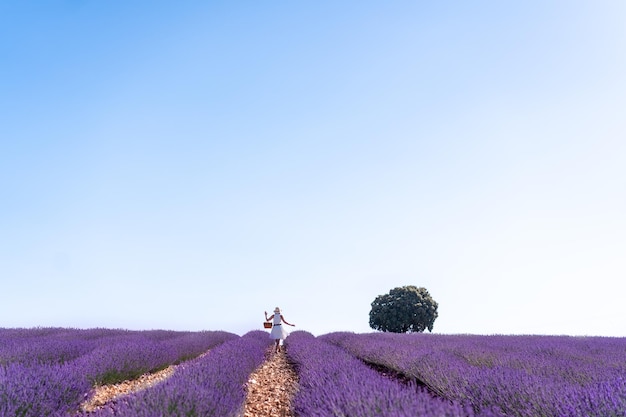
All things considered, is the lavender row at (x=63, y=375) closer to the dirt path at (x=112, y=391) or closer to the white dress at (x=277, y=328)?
the dirt path at (x=112, y=391)

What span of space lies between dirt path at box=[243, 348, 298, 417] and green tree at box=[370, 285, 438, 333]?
13491 millimetres

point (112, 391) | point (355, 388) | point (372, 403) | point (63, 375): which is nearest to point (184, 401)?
point (355, 388)

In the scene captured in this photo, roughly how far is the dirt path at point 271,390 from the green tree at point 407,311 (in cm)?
1349

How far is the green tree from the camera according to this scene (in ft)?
71.3

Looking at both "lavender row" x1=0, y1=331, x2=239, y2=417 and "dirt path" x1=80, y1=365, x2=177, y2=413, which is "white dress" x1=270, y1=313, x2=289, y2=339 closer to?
"lavender row" x1=0, y1=331, x2=239, y2=417

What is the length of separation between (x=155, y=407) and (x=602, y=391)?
3.10 metres

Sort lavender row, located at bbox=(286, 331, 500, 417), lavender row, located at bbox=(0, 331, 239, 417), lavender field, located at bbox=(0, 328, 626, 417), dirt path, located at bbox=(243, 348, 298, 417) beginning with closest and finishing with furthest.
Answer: lavender row, located at bbox=(286, 331, 500, 417), lavender field, located at bbox=(0, 328, 626, 417), lavender row, located at bbox=(0, 331, 239, 417), dirt path, located at bbox=(243, 348, 298, 417)

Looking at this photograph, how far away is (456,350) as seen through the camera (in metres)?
7.49

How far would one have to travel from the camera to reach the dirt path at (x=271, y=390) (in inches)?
197

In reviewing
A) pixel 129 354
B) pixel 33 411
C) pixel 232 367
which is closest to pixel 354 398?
pixel 33 411

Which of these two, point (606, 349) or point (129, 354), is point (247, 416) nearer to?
point (129, 354)

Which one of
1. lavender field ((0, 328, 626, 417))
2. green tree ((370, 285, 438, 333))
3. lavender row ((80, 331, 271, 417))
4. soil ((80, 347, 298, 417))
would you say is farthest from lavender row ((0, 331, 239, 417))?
green tree ((370, 285, 438, 333))

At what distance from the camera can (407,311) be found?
2169 centimetres

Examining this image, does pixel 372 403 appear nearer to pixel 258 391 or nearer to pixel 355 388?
pixel 355 388
